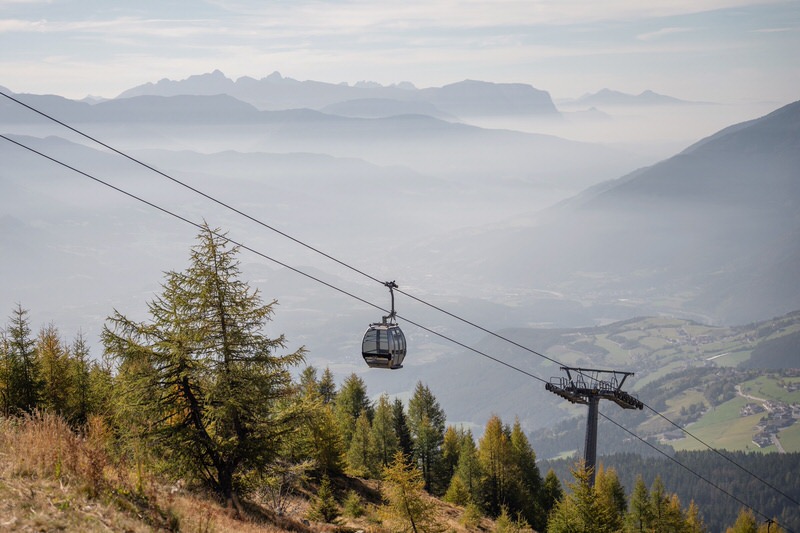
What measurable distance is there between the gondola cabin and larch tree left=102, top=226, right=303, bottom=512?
2.92 metres

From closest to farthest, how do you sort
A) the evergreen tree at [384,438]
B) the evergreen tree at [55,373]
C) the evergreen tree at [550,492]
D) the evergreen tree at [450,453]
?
1. the evergreen tree at [55,373]
2. the evergreen tree at [384,438]
3. the evergreen tree at [450,453]
4. the evergreen tree at [550,492]

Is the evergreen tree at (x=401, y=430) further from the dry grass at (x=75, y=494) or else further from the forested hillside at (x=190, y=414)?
the dry grass at (x=75, y=494)

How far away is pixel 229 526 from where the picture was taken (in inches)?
622

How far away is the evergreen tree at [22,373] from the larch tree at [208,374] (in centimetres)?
1103

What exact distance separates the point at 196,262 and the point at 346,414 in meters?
40.8

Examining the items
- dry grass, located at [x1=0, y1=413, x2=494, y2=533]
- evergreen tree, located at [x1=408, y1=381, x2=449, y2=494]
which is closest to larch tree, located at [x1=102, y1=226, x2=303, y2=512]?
dry grass, located at [x1=0, y1=413, x2=494, y2=533]

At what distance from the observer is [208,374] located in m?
20.8

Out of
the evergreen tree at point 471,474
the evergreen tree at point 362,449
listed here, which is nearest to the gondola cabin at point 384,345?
the evergreen tree at point 362,449

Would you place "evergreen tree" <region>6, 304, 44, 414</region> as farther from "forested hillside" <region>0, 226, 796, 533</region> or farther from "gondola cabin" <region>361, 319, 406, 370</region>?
"gondola cabin" <region>361, 319, 406, 370</region>

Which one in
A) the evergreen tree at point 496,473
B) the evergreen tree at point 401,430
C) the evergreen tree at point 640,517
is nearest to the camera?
the evergreen tree at point 640,517

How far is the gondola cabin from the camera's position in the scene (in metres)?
23.4

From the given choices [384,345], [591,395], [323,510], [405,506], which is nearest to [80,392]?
[323,510]

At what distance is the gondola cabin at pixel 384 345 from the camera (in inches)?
923

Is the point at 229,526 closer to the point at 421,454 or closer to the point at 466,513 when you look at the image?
the point at 466,513
